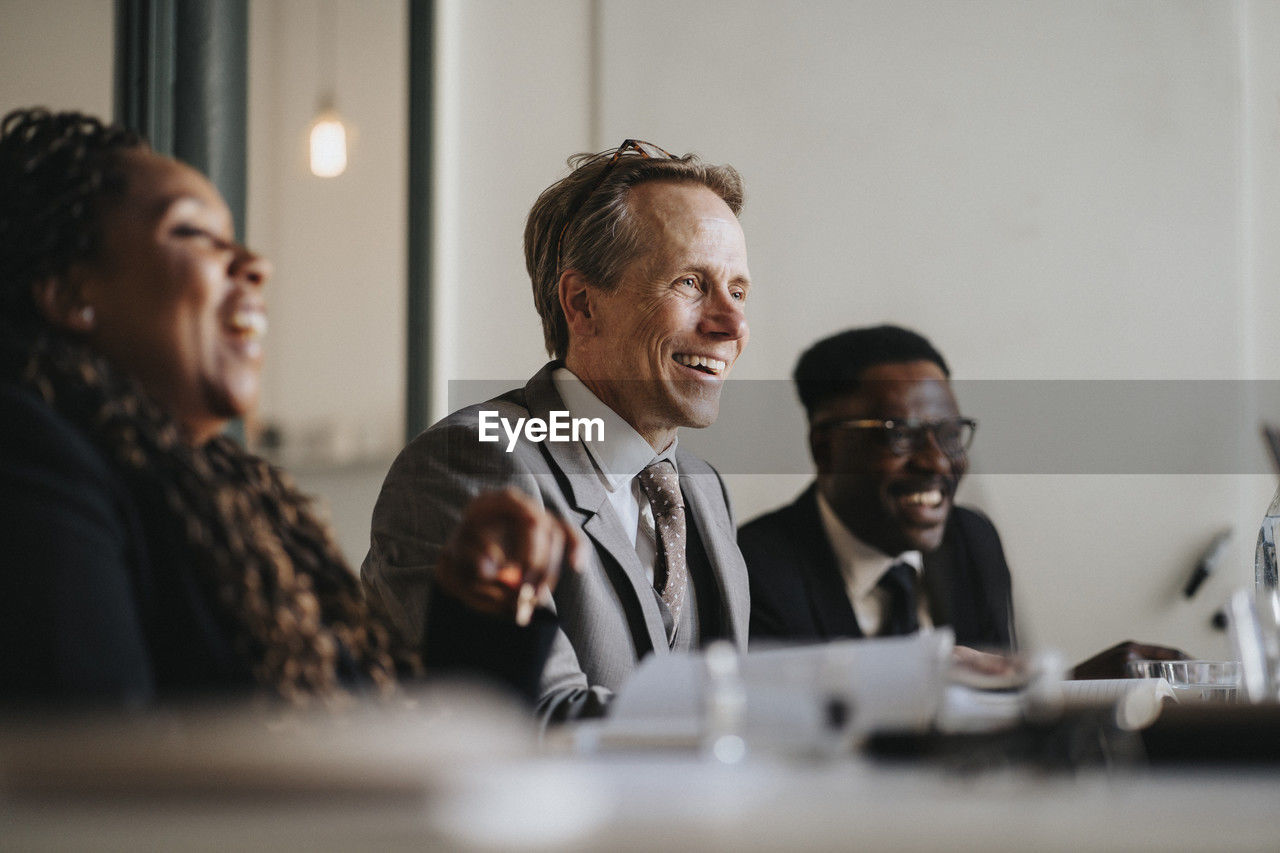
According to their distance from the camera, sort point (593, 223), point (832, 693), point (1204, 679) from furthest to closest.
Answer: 1. point (593, 223)
2. point (1204, 679)
3. point (832, 693)

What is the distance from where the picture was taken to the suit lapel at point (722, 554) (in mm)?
1695

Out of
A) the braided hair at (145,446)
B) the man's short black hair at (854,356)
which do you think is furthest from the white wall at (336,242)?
the braided hair at (145,446)

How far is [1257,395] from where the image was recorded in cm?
312

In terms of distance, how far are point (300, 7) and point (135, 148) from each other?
6.63ft

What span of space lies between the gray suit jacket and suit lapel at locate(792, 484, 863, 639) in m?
0.42

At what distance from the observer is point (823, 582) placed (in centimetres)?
190

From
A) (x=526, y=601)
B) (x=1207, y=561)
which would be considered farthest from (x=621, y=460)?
(x=1207, y=561)

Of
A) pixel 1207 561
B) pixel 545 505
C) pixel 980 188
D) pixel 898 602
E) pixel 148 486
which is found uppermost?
pixel 980 188

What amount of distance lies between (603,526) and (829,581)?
52cm

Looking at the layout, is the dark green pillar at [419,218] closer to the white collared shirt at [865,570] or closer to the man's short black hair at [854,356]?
the man's short black hair at [854,356]

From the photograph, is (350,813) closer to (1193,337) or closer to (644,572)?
(644,572)

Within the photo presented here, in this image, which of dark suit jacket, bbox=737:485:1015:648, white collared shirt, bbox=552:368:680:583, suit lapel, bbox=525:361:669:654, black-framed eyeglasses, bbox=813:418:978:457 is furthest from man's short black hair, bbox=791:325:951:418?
suit lapel, bbox=525:361:669:654

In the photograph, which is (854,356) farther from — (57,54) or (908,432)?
(57,54)

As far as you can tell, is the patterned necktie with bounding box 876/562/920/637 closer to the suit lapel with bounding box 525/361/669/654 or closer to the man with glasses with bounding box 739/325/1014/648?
the man with glasses with bounding box 739/325/1014/648
